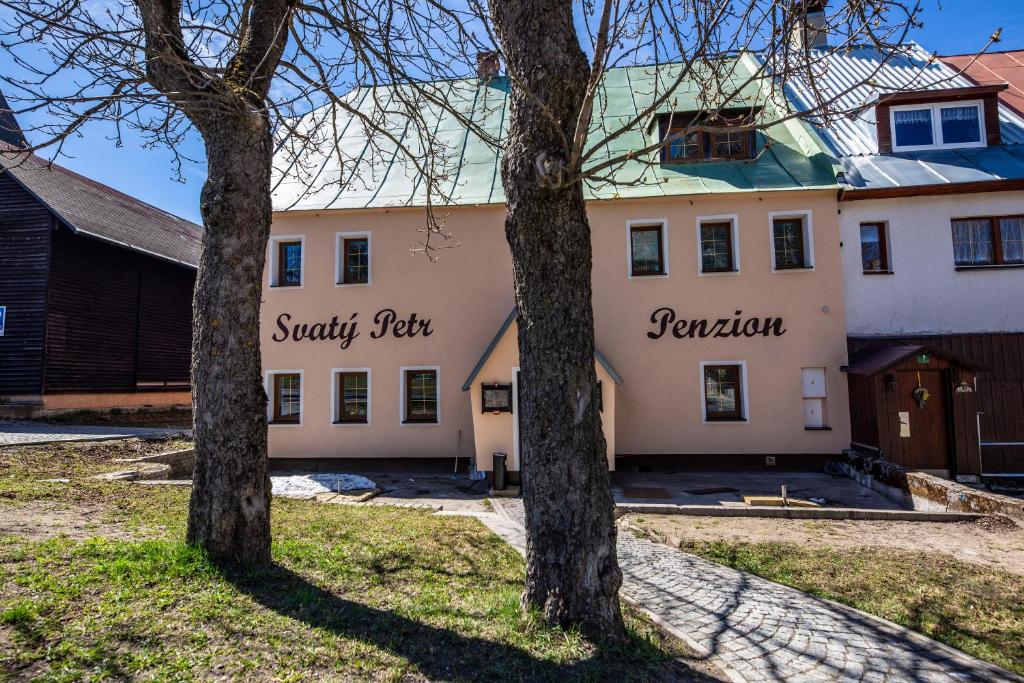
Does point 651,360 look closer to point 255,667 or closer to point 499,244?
point 499,244

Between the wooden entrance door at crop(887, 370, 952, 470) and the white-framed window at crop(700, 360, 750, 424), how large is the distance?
2.78 meters

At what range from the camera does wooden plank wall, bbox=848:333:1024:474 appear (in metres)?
12.1

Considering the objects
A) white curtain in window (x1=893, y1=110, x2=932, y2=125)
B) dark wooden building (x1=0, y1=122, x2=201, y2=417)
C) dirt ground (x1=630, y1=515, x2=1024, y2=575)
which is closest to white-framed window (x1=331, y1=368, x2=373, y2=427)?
dirt ground (x1=630, y1=515, x2=1024, y2=575)

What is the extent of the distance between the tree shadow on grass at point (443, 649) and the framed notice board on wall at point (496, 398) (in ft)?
25.6

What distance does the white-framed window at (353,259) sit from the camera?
13859mm

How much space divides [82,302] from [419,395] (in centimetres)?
1370

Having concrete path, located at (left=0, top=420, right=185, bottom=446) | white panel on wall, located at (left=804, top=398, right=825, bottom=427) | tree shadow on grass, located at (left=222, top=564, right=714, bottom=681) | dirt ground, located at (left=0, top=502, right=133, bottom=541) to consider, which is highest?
white panel on wall, located at (left=804, top=398, right=825, bottom=427)

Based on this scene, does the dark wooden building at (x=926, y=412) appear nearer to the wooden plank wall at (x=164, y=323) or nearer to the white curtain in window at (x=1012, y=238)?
the white curtain in window at (x=1012, y=238)

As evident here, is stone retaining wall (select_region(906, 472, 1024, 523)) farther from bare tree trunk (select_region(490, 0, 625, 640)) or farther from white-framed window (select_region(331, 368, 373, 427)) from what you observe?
white-framed window (select_region(331, 368, 373, 427))

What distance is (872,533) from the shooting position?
734 cm

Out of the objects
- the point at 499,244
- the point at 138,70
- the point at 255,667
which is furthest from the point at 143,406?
the point at 255,667

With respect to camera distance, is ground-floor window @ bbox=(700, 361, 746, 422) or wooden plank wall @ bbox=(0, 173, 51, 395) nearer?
ground-floor window @ bbox=(700, 361, 746, 422)

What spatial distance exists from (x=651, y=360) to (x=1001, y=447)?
293 inches

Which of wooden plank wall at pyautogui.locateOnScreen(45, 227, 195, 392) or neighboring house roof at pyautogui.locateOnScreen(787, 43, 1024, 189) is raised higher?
neighboring house roof at pyautogui.locateOnScreen(787, 43, 1024, 189)
